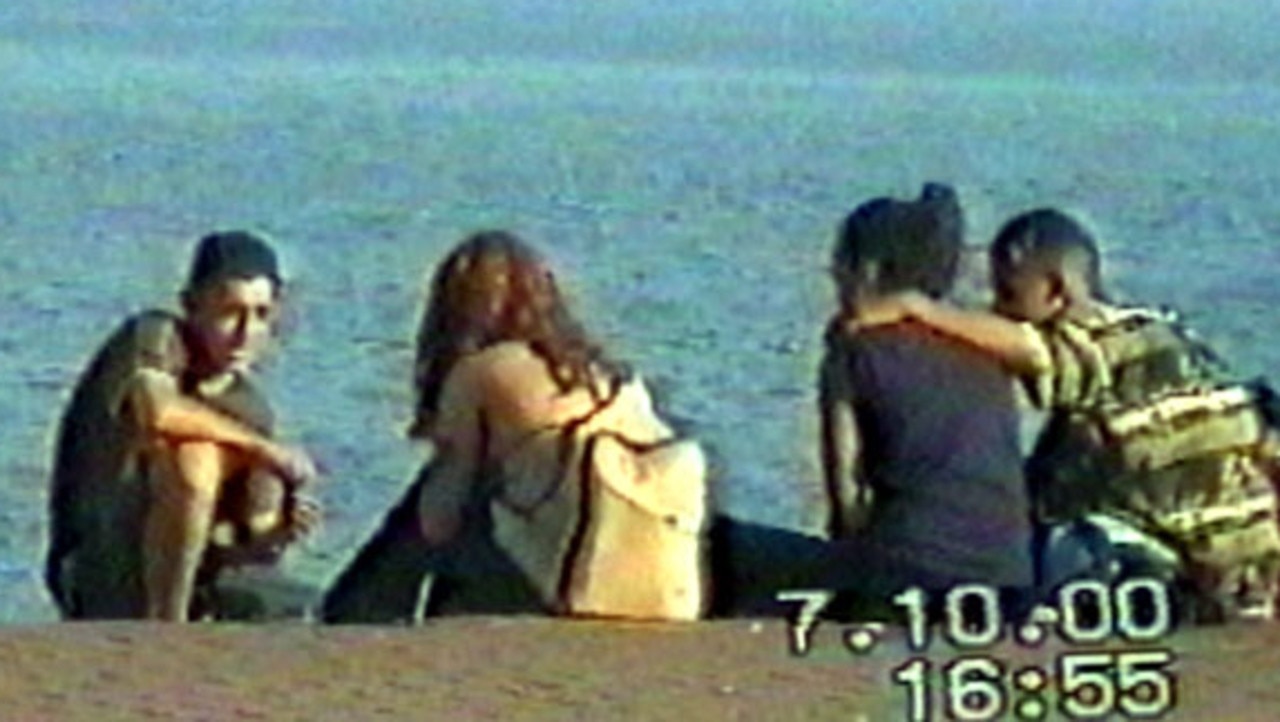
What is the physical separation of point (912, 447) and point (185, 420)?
123 cm

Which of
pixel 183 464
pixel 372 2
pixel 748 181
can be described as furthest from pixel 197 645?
pixel 372 2

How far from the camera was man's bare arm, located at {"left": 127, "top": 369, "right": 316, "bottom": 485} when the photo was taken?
28.8ft

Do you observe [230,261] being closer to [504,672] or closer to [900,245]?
[504,672]

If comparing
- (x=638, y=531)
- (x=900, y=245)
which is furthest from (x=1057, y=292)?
(x=638, y=531)

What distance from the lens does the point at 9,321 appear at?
64.2 ft

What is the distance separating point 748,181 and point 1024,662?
25.4m

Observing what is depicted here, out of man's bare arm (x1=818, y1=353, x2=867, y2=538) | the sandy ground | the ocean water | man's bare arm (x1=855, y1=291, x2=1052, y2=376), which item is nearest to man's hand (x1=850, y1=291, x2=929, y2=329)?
man's bare arm (x1=855, y1=291, x2=1052, y2=376)

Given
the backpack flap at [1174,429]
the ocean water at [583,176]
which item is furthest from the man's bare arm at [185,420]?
the backpack flap at [1174,429]

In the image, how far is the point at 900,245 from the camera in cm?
891

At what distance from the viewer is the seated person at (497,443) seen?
28.6ft

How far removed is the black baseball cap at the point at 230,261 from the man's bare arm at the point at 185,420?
204 mm

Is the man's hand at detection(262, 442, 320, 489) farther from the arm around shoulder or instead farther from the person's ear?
the person's ear

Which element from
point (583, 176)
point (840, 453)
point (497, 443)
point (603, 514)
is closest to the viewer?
point (603, 514)

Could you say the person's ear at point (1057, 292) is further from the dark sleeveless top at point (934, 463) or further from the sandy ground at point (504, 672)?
the sandy ground at point (504, 672)
